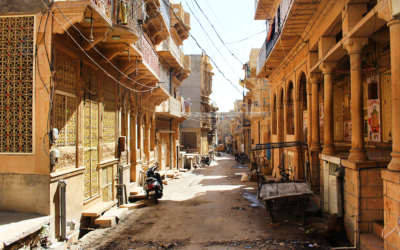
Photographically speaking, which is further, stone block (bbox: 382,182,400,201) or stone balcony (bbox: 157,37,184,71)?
stone balcony (bbox: 157,37,184,71)

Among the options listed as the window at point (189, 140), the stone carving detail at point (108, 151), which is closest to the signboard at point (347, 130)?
the stone carving detail at point (108, 151)

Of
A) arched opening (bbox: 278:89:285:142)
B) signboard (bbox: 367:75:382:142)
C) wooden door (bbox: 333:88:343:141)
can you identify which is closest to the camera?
signboard (bbox: 367:75:382:142)

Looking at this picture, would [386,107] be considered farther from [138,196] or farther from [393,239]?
[138,196]

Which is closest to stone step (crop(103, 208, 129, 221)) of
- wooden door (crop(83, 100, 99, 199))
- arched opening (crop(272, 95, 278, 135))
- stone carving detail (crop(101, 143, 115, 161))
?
wooden door (crop(83, 100, 99, 199))

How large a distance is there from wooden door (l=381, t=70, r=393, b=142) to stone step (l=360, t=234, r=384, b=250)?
4494 millimetres

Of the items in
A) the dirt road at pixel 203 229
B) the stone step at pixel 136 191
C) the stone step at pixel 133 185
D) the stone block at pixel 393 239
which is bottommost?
the dirt road at pixel 203 229

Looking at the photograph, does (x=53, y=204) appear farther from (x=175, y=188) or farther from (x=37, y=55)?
(x=175, y=188)

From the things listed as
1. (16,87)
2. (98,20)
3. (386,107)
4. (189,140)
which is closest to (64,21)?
(98,20)

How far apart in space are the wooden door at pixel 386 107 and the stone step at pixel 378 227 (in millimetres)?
4204

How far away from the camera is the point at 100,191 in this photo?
8.43 m

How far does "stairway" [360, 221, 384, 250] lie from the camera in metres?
5.12

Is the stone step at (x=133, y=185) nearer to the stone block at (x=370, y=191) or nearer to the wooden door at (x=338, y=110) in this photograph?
the stone block at (x=370, y=191)

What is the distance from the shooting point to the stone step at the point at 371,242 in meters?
5.08

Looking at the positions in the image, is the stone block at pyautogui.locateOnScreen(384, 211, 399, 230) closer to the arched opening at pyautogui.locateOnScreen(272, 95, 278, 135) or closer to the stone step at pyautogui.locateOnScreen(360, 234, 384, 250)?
the stone step at pyautogui.locateOnScreen(360, 234, 384, 250)
